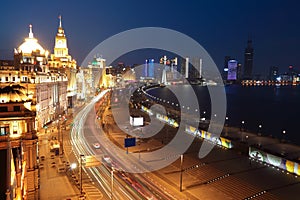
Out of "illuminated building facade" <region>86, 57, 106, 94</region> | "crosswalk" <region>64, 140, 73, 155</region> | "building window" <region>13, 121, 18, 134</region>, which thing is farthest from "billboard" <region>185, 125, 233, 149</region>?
"illuminated building facade" <region>86, 57, 106, 94</region>

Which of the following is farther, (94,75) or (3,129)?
(94,75)

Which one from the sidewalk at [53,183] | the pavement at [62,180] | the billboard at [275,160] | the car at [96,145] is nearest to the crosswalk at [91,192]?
the pavement at [62,180]

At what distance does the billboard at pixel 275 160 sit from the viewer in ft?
98.1

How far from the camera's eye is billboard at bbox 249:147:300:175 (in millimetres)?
29888

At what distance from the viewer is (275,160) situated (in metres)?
32.0

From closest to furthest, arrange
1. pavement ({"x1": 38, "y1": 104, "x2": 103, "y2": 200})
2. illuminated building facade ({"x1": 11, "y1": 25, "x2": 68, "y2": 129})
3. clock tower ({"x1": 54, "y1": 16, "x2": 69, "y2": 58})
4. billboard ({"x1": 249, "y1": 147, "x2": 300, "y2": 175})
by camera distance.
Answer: pavement ({"x1": 38, "y1": 104, "x2": 103, "y2": 200})
billboard ({"x1": 249, "y1": 147, "x2": 300, "y2": 175})
illuminated building facade ({"x1": 11, "y1": 25, "x2": 68, "y2": 129})
clock tower ({"x1": 54, "y1": 16, "x2": 69, "y2": 58})

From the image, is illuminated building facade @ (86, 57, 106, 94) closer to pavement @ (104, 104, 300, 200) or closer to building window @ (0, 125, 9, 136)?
pavement @ (104, 104, 300, 200)

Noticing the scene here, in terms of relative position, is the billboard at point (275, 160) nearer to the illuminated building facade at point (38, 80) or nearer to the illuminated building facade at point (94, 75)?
the illuminated building facade at point (38, 80)

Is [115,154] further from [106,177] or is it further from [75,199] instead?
[75,199]

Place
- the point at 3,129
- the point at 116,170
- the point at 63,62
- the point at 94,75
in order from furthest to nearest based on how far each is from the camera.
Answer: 1. the point at 94,75
2. the point at 63,62
3. the point at 116,170
4. the point at 3,129

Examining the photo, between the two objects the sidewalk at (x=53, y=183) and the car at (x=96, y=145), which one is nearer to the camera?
the sidewalk at (x=53, y=183)

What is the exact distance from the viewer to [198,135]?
1853 inches

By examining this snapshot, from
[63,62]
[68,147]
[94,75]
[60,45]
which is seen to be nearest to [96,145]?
[68,147]

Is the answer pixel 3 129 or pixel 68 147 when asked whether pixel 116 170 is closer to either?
pixel 68 147
